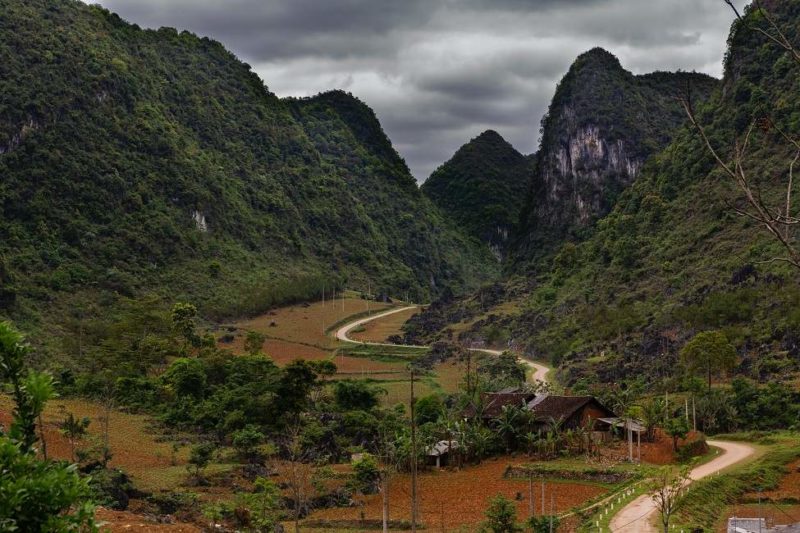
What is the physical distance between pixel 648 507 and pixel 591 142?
404ft

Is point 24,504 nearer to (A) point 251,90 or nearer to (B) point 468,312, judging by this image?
(B) point 468,312

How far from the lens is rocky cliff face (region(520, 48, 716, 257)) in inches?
5645

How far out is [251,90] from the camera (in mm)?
169875

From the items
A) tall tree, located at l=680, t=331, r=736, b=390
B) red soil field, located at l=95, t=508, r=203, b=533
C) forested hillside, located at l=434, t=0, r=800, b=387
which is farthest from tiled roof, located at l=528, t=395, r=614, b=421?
red soil field, located at l=95, t=508, r=203, b=533

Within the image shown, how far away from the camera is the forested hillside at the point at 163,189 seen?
290ft

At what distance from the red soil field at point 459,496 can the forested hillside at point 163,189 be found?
4540cm

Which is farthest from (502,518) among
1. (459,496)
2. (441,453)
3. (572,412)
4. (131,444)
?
(131,444)

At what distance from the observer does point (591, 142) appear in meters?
146

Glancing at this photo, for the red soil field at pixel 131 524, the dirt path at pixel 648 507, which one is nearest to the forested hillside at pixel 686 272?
the dirt path at pixel 648 507

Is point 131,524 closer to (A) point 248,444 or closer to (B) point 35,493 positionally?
(B) point 35,493

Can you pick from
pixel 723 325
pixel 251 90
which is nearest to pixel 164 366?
pixel 723 325

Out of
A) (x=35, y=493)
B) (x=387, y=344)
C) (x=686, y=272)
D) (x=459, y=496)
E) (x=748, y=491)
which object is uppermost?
(x=686, y=272)

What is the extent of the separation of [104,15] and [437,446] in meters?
116

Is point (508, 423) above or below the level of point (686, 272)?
below
